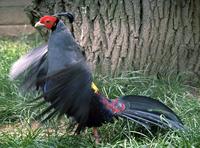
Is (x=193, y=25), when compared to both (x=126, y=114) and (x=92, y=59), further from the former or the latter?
(x=126, y=114)

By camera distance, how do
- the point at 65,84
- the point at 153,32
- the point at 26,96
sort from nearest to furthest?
1. the point at 65,84
2. the point at 26,96
3. the point at 153,32

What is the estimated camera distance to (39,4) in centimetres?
498

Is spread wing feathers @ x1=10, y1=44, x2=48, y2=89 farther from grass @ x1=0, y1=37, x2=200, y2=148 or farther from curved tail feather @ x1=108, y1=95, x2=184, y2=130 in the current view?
curved tail feather @ x1=108, y1=95, x2=184, y2=130

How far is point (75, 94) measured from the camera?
10.3ft

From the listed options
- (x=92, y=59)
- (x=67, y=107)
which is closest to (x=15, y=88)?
(x=92, y=59)

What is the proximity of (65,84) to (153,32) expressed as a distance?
1821 millimetres

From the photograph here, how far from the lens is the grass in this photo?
11.3 feet

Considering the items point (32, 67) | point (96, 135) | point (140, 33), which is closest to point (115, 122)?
point (96, 135)

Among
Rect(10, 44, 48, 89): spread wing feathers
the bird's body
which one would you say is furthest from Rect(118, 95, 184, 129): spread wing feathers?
Rect(10, 44, 48, 89): spread wing feathers

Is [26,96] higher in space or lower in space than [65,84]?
lower

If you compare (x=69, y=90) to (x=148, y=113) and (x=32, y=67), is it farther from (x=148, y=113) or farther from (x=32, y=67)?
(x=148, y=113)

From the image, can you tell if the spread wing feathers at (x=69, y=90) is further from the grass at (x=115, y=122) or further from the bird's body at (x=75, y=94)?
the grass at (x=115, y=122)

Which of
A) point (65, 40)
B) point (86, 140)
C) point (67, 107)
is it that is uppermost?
point (65, 40)

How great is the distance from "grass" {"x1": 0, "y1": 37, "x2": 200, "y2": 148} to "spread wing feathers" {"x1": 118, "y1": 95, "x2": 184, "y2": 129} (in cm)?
8
